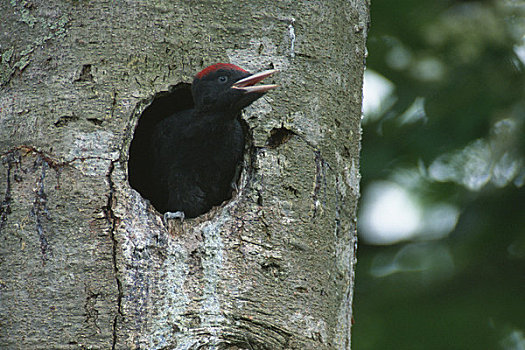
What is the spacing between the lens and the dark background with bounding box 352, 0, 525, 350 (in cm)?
518

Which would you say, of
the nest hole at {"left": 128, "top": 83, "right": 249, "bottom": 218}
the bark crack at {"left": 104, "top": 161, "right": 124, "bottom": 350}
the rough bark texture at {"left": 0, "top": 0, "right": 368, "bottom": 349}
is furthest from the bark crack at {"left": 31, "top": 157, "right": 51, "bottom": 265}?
the nest hole at {"left": 128, "top": 83, "right": 249, "bottom": 218}

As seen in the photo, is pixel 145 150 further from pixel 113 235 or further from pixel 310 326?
pixel 310 326

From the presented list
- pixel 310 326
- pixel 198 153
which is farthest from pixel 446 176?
pixel 310 326

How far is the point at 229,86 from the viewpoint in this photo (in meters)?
3.39

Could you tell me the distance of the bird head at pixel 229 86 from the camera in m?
3.12

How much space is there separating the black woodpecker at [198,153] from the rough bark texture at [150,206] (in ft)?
1.25

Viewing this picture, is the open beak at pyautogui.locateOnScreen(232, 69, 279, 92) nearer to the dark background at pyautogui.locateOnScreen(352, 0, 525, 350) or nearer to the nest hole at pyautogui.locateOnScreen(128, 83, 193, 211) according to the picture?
the nest hole at pyautogui.locateOnScreen(128, 83, 193, 211)

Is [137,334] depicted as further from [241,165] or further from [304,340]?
[241,165]

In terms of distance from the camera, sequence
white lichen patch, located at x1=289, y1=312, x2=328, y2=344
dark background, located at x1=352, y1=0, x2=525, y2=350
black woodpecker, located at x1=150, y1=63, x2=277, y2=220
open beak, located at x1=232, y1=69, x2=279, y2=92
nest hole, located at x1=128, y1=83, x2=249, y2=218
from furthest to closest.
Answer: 1. dark background, located at x1=352, y1=0, x2=525, y2=350
2. nest hole, located at x1=128, y1=83, x2=249, y2=218
3. black woodpecker, located at x1=150, y1=63, x2=277, y2=220
4. open beak, located at x1=232, y1=69, x2=279, y2=92
5. white lichen patch, located at x1=289, y1=312, x2=328, y2=344

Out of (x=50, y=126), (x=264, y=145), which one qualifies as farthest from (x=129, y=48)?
(x=264, y=145)

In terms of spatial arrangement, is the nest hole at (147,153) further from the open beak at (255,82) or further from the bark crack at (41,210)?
the bark crack at (41,210)

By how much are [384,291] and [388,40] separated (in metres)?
1.89

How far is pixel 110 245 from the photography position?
2.71 metres

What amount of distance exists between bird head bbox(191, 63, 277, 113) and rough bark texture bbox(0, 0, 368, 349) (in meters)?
0.05
